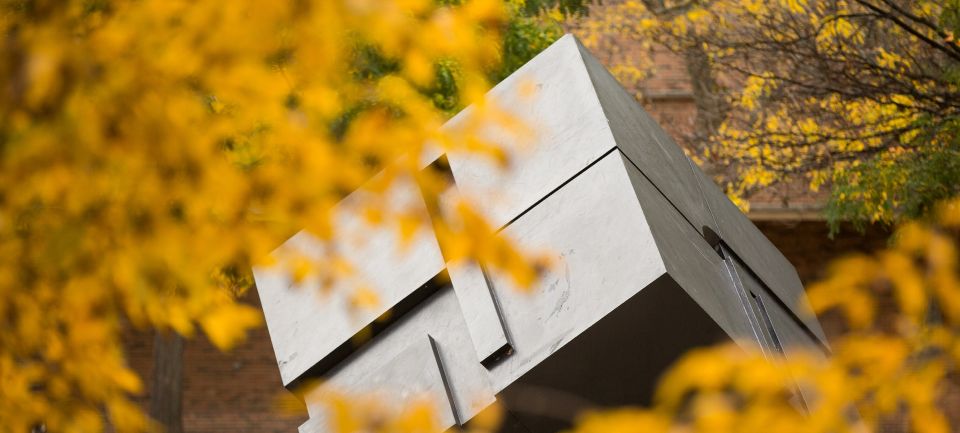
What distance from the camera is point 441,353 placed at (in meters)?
2.11

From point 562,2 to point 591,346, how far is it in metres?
5.47

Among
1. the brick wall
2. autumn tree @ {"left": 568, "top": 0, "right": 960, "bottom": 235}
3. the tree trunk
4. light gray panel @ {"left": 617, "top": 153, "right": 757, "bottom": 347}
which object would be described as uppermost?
light gray panel @ {"left": 617, "top": 153, "right": 757, "bottom": 347}

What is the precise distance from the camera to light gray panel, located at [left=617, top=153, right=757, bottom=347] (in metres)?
1.83

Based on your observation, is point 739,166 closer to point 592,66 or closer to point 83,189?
point 592,66

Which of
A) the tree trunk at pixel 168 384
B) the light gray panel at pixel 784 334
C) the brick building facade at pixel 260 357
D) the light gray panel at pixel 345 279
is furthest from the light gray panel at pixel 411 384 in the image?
the brick building facade at pixel 260 357

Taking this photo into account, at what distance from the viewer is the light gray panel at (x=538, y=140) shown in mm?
2059

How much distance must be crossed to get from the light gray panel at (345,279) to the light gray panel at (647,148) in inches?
23.2

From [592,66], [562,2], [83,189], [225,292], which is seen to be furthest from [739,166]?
[83,189]

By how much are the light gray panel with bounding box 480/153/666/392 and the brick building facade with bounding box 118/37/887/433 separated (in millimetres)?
6431

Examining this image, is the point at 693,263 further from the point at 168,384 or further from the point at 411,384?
the point at 168,384

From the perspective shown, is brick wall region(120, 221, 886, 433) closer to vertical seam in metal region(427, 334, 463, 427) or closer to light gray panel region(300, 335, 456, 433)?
light gray panel region(300, 335, 456, 433)

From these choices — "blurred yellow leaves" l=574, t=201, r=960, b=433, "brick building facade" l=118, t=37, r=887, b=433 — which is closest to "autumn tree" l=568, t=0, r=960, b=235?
"brick building facade" l=118, t=37, r=887, b=433

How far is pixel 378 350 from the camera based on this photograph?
222 centimetres

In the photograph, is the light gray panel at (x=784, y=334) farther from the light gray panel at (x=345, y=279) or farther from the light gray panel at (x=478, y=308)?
the light gray panel at (x=345, y=279)
